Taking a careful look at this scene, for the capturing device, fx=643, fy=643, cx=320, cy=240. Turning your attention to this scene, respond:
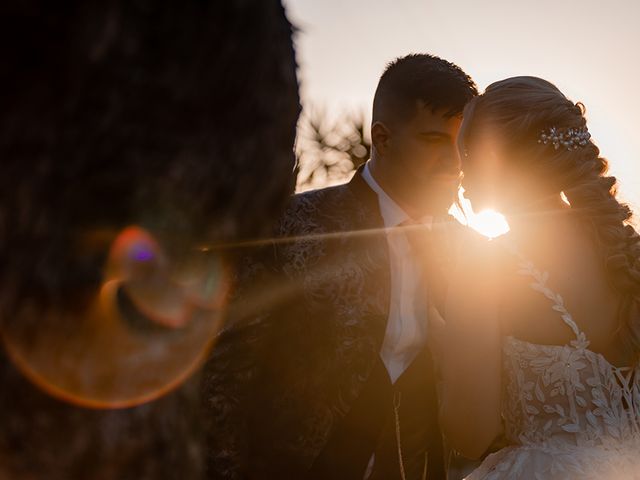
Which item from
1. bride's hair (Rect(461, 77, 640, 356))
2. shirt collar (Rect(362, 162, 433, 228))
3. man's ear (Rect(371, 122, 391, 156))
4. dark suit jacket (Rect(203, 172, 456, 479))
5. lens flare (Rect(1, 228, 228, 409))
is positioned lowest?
dark suit jacket (Rect(203, 172, 456, 479))

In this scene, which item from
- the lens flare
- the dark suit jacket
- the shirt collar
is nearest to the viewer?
the lens flare

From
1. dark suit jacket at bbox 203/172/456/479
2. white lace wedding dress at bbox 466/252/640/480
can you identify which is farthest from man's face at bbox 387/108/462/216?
white lace wedding dress at bbox 466/252/640/480

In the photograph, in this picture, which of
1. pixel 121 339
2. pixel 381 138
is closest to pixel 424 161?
pixel 381 138

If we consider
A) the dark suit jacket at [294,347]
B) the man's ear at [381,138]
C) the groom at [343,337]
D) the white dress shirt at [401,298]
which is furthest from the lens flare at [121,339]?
the man's ear at [381,138]

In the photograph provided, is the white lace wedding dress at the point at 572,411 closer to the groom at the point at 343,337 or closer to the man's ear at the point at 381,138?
the groom at the point at 343,337

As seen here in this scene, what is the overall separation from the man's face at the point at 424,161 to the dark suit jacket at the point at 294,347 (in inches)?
22.1

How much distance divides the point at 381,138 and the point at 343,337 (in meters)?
1.43

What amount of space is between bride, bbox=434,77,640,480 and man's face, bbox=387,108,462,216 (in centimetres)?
101

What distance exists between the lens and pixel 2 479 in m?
1.16

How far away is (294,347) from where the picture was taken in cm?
329

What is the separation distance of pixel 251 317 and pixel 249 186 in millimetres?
1915

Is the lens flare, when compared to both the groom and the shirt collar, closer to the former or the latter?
the groom

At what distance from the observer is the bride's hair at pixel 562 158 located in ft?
8.81

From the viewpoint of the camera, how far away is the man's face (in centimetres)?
393
